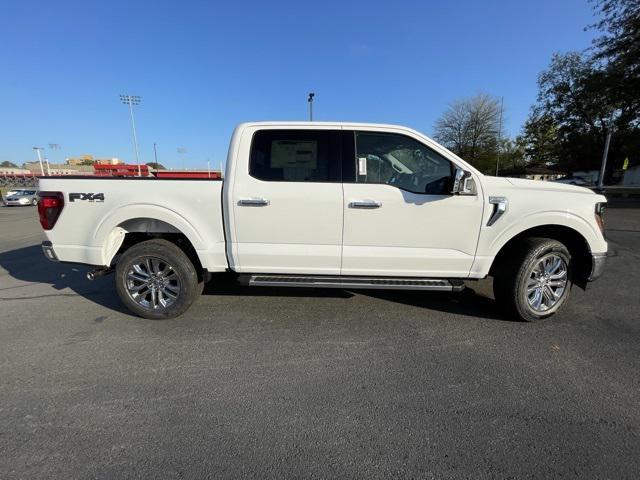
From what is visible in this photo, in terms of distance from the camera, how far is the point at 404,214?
346 cm

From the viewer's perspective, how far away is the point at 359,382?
269 centimetres

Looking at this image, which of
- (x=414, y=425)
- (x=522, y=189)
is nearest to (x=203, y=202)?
(x=414, y=425)

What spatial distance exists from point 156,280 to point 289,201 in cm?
178

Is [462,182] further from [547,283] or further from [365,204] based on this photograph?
[547,283]

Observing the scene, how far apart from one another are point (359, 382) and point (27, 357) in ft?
9.98

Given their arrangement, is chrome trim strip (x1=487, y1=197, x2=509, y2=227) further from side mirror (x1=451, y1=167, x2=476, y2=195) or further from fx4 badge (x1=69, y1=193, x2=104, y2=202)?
fx4 badge (x1=69, y1=193, x2=104, y2=202)

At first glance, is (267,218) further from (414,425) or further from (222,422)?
(414,425)

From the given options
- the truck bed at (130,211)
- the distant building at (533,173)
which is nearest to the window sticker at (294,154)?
the truck bed at (130,211)

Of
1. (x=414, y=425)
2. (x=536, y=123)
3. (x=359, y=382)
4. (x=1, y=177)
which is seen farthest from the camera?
(x=1, y=177)

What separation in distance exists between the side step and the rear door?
0.11m

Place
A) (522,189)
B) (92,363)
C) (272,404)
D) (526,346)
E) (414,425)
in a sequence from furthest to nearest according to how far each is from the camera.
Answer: (522,189)
(526,346)
(92,363)
(272,404)
(414,425)

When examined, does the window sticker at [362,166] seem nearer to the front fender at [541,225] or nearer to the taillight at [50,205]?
the front fender at [541,225]

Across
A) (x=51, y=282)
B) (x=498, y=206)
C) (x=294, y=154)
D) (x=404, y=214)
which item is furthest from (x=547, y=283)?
(x=51, y=282)

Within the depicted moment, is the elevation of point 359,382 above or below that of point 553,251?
below
